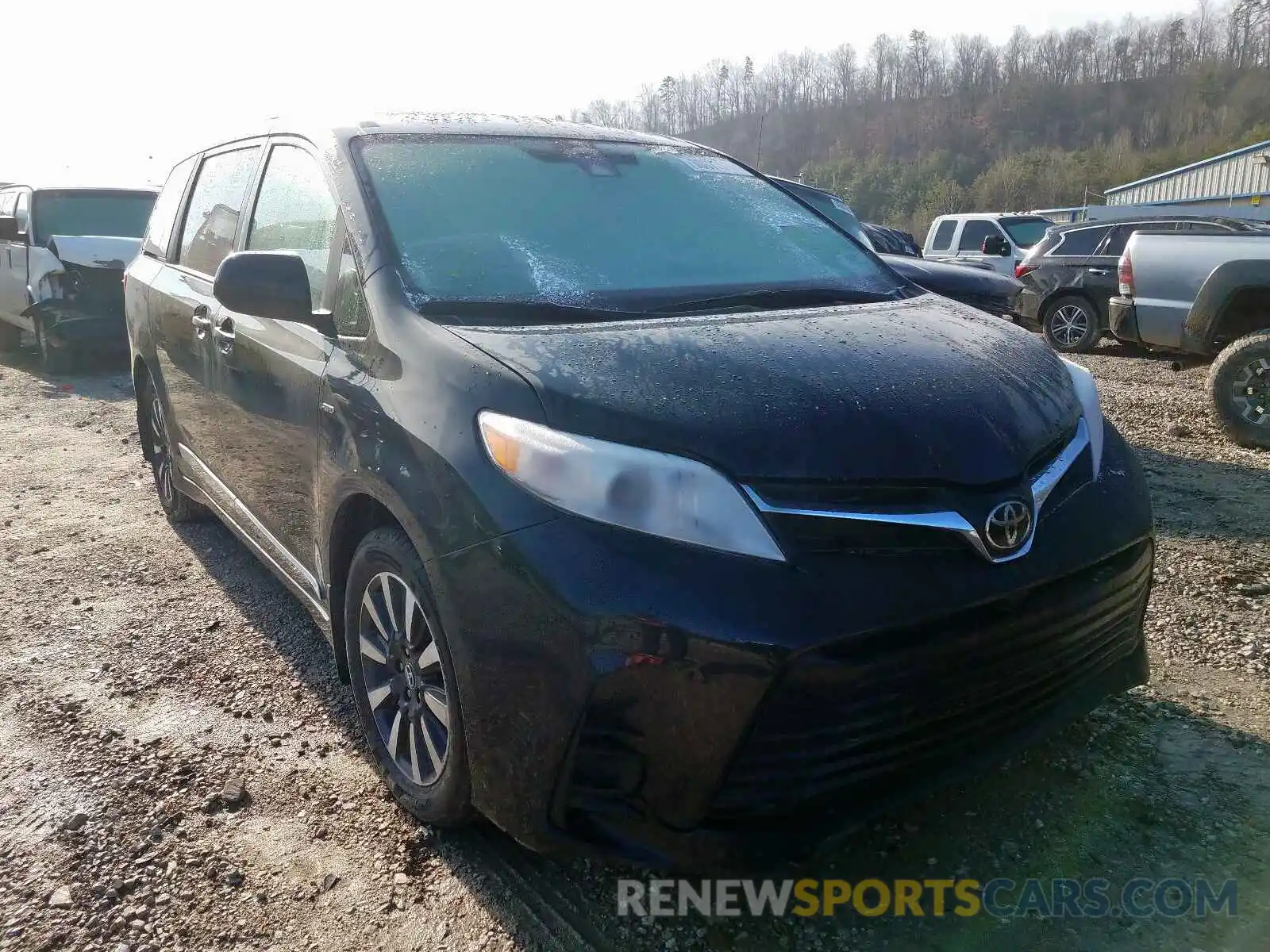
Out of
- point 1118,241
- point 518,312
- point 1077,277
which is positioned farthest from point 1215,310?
point 518,312

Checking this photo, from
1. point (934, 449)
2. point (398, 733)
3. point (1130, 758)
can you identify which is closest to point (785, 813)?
point (934, 449)

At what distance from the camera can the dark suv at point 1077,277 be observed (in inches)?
438

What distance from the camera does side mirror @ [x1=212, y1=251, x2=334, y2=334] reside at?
2.61 meters

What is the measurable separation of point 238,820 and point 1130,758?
7.74 ft

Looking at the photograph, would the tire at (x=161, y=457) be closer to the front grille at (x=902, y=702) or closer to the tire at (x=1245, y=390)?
the front grille at (x=902, y=702)

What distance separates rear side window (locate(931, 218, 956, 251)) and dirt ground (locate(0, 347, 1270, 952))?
41.6 ft

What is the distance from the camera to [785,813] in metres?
1.85

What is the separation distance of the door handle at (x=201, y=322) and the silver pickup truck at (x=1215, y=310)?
225 inches

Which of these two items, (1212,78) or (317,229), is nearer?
(317,229)

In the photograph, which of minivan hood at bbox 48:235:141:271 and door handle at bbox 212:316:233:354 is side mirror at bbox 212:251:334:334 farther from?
minivan hood at bbox 48:235:141:271

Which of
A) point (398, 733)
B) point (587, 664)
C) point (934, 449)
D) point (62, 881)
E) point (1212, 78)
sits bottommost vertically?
point (62, 881)

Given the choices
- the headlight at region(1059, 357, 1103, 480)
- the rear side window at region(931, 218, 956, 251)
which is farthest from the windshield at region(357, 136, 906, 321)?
the rear side window at region(931, 218, 956, 251)

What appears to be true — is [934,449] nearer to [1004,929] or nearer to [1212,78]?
[1004,929]

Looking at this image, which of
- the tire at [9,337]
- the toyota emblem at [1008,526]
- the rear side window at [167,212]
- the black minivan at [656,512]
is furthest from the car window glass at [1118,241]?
the tire at [9,337]
